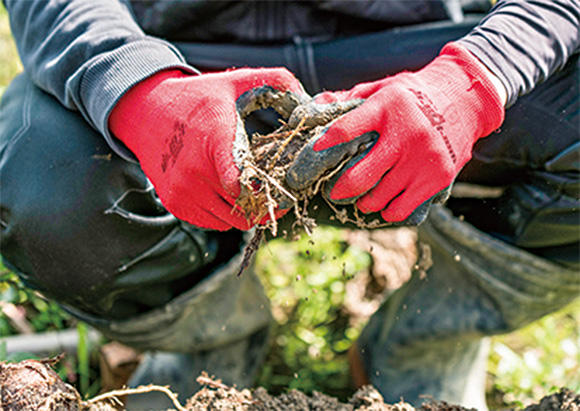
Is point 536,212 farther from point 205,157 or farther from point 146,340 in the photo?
point 146,340

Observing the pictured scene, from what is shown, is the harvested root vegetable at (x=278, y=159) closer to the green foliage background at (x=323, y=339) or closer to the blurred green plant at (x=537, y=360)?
the green foliage background at (x=323, y=339)

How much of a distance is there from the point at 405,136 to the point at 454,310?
2.64ft

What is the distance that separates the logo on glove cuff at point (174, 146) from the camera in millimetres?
1080

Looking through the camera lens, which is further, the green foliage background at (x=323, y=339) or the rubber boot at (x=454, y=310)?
the green foliage background at (x=323, y=339)

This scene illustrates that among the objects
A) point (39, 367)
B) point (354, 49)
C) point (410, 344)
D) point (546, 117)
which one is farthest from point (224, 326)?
point (546, 117)

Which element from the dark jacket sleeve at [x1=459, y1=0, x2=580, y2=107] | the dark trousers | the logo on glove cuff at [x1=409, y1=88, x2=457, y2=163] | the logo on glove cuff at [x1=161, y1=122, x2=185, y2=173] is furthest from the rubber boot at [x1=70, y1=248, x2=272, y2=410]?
the dark jacket sleeve at [x1=459, y1=0, x2=580, y2=107]

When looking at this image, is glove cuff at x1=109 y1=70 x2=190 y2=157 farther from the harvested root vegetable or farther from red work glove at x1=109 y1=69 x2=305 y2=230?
the harvested root vegetable

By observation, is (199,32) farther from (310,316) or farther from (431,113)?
(310,316)

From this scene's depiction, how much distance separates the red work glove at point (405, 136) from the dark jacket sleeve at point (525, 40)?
0.15 feet

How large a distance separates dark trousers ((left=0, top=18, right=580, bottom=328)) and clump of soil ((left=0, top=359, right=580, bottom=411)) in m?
0.34

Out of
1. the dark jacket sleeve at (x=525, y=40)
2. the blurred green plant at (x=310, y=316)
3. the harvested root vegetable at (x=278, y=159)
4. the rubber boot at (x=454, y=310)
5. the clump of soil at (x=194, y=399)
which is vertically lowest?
the blurred green plant at (x=310, y=316)

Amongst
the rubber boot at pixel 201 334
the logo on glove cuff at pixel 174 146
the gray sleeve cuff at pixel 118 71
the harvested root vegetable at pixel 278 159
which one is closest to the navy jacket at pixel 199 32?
the gray sleeve cuff at pixel 118 71

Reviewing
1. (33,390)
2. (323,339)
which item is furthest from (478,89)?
(323,339)

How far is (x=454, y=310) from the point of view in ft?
5.39
